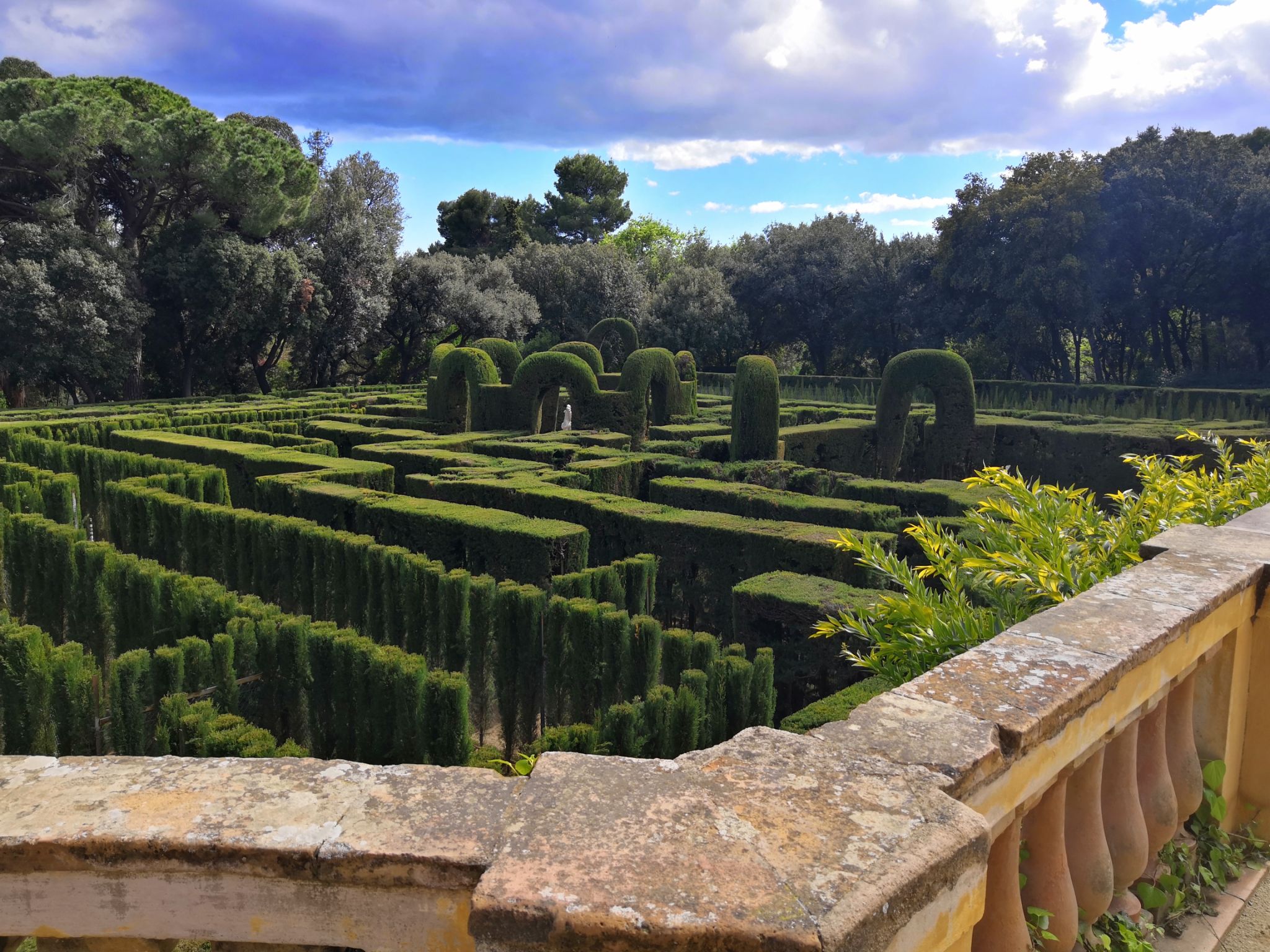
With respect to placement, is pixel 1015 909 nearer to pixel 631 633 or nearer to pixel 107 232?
pixel 631 633

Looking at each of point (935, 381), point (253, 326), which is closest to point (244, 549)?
point (935, 381)

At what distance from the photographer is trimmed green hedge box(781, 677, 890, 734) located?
3.45 meters

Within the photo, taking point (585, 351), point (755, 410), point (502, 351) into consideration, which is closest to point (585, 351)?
point (585, 351)

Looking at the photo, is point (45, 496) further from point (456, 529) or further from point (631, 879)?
point (631, 879)

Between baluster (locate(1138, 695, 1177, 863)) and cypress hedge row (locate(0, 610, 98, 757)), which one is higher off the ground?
baluster (locate(1138, 695, 1177, 863))

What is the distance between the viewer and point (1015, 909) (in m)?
1.94

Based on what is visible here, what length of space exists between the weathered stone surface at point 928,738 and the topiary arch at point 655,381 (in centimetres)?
1269

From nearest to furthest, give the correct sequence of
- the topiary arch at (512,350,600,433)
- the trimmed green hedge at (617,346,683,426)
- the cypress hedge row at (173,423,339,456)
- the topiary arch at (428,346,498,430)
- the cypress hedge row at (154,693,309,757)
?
the cypress hedge row at (154,693,309,757), the cypress hedge row at (173,423,339,456), the topiary arch at (512,350,600,433), the trimmed green hedge at (617,346,683,426), the topiary arch at (428,346,498,430)

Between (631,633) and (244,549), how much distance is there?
4.20 metres

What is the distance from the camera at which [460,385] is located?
15.7 m

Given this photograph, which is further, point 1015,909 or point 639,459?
point 639,459

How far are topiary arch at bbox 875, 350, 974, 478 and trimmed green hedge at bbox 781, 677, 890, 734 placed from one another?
379 inches

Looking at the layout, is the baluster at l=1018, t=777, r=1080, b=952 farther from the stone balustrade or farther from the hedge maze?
the hedge maze

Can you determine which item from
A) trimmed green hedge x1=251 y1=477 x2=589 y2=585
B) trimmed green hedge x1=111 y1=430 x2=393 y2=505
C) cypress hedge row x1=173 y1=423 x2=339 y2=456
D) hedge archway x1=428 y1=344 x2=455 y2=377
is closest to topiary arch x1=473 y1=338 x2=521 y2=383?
hedge archway x1=428 y1=344 x2=455 y2=377
